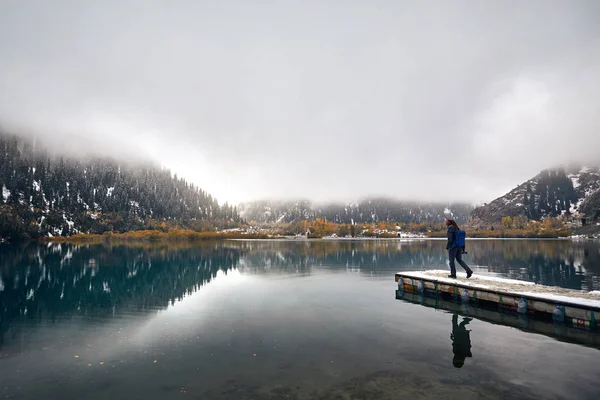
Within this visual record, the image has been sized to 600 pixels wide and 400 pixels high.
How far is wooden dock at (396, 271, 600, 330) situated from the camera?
877 inches

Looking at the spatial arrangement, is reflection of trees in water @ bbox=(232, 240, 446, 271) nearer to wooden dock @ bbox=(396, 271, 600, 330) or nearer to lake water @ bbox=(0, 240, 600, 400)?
wooden dock @ bbox=(396, 271, 600, 330)

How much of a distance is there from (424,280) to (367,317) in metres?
11.7

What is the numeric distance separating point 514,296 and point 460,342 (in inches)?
398

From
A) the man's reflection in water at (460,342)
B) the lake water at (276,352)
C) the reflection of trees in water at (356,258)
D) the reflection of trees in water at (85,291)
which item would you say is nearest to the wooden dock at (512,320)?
the lake water at (276,352)

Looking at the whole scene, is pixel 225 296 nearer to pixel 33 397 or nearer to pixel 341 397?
pixel 33 397

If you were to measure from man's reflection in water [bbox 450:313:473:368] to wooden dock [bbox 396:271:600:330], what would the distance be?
4.57 m

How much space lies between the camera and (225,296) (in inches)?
1441

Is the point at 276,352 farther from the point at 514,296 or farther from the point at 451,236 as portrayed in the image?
the point at 451,236

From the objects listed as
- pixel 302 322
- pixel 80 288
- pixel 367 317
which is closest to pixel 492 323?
pixel 367 317

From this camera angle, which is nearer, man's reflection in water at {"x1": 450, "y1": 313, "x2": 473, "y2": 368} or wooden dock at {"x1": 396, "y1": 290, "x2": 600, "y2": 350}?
man's reflection in water at {"x1": 450, "y1": 313, "x2": 473, "y2": 368}

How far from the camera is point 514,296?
1033 inches

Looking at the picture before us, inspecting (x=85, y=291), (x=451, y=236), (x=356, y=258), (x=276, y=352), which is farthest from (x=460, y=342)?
(x=356, y=258)

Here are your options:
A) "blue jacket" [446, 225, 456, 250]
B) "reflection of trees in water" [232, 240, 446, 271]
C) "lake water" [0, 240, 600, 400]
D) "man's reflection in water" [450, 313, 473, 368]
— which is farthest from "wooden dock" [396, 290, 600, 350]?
"reflection of trees in water" [232, 240, 446, 271]

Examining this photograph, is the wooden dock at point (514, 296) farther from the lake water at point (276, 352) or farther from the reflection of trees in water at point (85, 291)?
the reflection of trees in water at point (85, 291)
